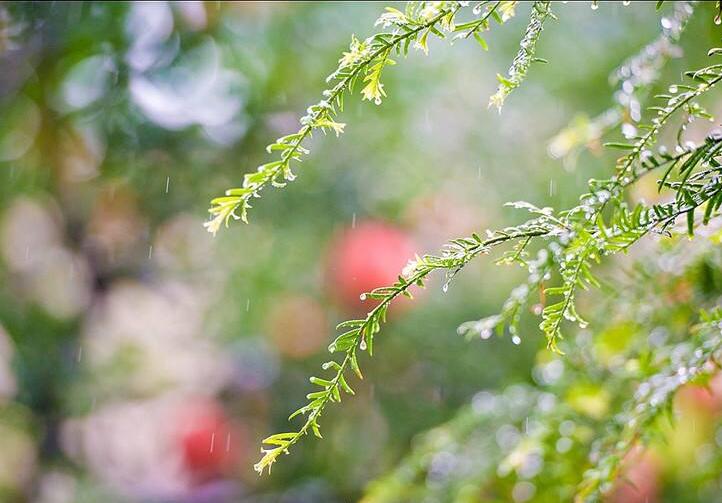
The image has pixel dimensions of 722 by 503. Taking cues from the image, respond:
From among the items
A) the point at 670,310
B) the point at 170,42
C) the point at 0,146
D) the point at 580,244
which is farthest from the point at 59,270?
the point at 580,244

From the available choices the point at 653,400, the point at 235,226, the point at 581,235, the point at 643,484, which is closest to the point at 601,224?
the point at 581,235

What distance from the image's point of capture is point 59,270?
4.42 feet

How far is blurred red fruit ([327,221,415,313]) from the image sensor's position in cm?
125

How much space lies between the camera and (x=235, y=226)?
4.64 ft

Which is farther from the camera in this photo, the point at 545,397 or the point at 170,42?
the point at 170,42

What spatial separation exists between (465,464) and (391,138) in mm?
790

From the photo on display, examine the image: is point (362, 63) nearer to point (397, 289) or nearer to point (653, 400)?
point (397, 289)

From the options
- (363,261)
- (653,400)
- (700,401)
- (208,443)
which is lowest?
(653,400)

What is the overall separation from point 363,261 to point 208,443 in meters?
0.48

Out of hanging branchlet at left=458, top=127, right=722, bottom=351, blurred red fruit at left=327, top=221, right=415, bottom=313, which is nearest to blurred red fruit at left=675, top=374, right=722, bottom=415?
blurred red fruit at left=327, top=221, right=415, bottom=313

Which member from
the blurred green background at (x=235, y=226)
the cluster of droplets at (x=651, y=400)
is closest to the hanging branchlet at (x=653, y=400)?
the cluster of droplets at (x=651, y=400)

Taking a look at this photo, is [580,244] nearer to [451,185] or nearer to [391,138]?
[391,138]

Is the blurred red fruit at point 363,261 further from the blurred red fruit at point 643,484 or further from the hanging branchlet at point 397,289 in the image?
the hanging branchlet at point 397,289

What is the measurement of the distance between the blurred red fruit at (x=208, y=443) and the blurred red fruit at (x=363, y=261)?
0.35 metres
